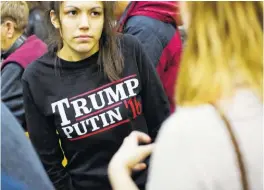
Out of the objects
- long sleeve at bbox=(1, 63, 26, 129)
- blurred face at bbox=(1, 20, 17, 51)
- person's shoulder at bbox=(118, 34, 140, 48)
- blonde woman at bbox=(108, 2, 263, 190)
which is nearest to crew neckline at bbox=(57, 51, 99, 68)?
person's shoulder at bbox=(118, 34, 140, 48)

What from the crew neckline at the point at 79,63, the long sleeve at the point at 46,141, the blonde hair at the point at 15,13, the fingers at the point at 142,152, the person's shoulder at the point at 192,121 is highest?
the blonde hair at the point at 15,13

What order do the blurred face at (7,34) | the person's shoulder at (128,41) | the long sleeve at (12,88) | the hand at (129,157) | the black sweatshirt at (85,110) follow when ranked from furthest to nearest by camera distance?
1. the blurred face at (7,34)
2. the long sleeve at (12,88)
3. the person's shoulder at (128,41)
4. the black sweatshirt at (85,110)
5. the hand at (129,157)

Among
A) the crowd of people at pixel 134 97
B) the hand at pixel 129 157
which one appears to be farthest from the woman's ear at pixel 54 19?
the hand at pixel 129 157

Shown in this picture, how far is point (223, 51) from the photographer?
3.35 ft

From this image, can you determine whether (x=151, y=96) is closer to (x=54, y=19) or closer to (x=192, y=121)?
(x=54, y=19)

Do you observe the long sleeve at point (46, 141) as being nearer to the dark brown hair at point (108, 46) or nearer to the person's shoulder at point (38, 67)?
the person's shoulder at point (38, 67)

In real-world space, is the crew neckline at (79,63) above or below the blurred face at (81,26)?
below

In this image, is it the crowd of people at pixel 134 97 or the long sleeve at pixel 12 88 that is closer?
the crowd of people at pixel 134 97

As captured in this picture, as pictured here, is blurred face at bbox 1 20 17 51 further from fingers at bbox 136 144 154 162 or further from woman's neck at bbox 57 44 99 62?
fingers at bbox 136 144 154 162

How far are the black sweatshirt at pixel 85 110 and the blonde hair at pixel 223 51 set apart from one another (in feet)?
2.45

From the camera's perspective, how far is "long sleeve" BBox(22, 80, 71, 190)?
1.83 metres

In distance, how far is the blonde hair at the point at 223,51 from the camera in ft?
3.28

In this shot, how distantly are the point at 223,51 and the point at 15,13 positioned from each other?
1.94m

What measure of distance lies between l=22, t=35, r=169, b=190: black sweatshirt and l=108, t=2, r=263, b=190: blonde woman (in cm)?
73
